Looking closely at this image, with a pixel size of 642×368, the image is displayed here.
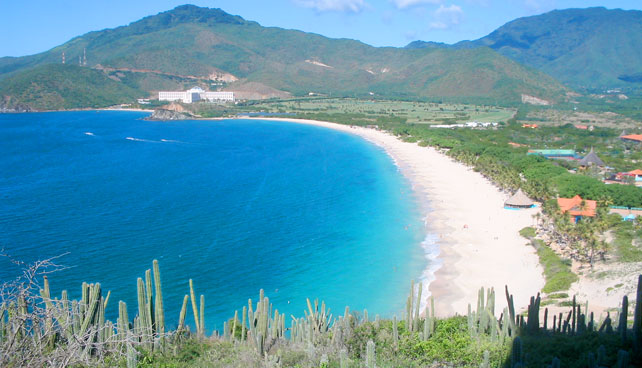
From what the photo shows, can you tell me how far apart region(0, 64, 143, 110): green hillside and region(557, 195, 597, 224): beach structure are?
163m

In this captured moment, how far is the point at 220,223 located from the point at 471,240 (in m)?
18.5

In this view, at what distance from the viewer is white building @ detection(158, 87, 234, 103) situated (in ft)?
595

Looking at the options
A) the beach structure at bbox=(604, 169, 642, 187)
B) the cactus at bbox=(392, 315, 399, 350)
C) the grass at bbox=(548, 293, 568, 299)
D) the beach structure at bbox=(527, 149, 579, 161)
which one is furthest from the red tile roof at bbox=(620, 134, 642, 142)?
the cactus at bbox=(392, 315, 399, 350)

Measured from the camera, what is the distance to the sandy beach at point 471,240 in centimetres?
2573

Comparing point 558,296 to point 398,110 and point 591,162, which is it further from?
point 398,110

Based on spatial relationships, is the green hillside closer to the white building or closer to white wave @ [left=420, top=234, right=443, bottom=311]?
the white building

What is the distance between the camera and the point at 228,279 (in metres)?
28.3

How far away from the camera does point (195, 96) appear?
597 ft

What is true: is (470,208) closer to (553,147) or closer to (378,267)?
(378,267)

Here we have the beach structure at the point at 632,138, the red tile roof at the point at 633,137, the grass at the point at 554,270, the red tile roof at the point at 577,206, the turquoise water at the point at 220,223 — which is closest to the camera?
the grass at the point at 554,270

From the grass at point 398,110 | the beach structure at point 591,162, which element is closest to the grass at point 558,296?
the beach structure at point 591,162

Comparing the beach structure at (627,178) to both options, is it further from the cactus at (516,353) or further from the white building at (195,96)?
the white building at (195,96)

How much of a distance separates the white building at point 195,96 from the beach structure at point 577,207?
15936 centimetres

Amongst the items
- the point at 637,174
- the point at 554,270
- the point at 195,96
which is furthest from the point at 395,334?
the point at 195,96
